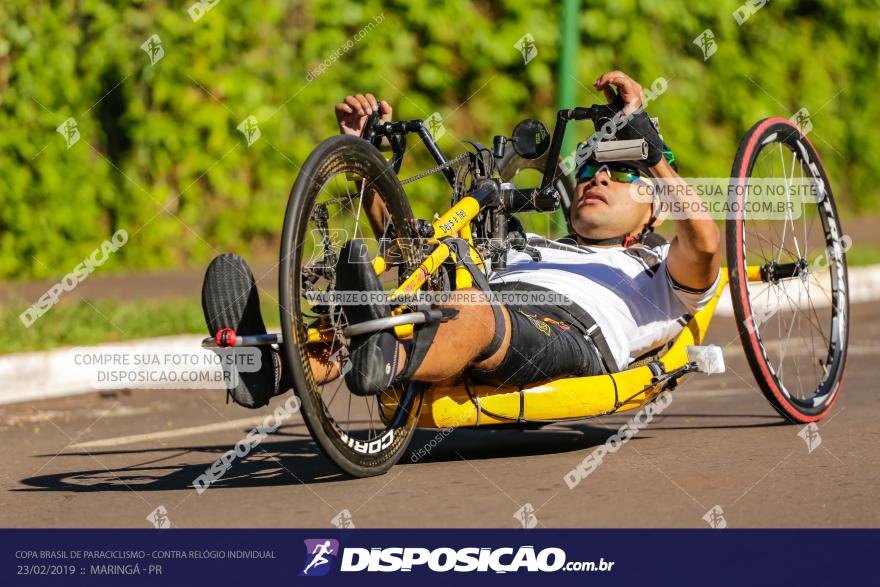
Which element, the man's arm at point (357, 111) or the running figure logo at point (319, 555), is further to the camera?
the man's arm at point (357, 111)

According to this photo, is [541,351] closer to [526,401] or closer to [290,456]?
[526,401]

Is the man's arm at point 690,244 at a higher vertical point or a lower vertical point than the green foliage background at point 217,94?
lower

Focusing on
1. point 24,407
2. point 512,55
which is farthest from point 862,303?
point 24,407

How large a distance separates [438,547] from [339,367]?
0.92 metres

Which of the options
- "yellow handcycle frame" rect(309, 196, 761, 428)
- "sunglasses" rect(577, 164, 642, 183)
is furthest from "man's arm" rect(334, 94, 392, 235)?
"sunglasses" rect(577, 164, 642, 183)

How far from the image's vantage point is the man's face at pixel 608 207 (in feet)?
18.2

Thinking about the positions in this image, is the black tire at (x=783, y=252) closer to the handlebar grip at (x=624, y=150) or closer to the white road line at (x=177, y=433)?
the handlebar grip at (x=624, y=150)

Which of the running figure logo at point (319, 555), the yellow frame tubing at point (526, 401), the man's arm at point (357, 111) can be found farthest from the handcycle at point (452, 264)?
the running figure logo at point (319, 555)

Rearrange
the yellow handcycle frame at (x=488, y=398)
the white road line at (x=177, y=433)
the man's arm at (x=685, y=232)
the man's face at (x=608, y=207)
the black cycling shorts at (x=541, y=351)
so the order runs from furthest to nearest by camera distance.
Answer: the white road line at (x=177, y=433), the man's face at (x=608, y=207), the man's arm at (x=685, y=232), the yellow handcycle frame at (x=488, y=398), the black cycling shorts at (x=541, y=351)

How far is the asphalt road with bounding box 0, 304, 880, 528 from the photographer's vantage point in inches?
159

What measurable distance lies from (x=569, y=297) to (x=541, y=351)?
0.55 m

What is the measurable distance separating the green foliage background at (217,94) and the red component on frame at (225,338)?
7041 millimetres

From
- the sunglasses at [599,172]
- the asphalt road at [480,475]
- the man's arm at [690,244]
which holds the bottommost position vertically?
the asphalt road at [480,475]

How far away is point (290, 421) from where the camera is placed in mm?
6574
